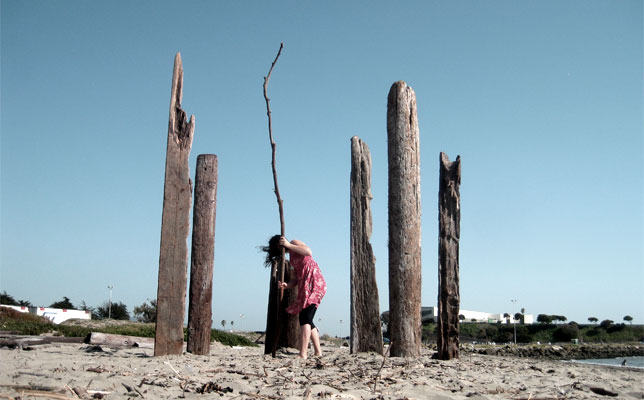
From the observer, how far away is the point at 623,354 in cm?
4350

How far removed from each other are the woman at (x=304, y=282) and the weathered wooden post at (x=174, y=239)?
1416mm

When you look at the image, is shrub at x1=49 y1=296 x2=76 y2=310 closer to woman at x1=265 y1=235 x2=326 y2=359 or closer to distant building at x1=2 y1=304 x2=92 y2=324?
distant building at x1=2 y1=304 x2=92 y2=324

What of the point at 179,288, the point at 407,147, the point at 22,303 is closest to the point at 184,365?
the point at 179,288

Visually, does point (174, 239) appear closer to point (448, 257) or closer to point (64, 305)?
point (448, 257)

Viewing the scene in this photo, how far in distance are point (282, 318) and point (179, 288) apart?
2.10m

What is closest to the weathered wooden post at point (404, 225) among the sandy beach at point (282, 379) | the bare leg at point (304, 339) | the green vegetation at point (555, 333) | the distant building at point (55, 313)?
the sandy beach at point (282, 379)

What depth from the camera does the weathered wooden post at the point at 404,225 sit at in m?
7.91

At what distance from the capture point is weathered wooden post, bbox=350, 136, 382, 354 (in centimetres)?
830

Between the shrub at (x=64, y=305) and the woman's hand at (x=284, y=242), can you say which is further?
the shrub at (x=64, y=305)

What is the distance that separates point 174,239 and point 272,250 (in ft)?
5.00

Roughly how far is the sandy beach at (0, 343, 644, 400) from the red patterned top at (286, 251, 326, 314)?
0.92 meters

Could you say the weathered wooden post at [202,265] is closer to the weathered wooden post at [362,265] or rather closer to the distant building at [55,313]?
the weathered wooden post at [362,265]

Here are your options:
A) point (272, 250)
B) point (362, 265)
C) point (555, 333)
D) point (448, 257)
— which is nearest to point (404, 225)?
point (448, 257)

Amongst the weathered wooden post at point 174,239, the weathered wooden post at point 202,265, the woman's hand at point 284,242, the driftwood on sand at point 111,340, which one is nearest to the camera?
the weathered wooden post at point 174,239
